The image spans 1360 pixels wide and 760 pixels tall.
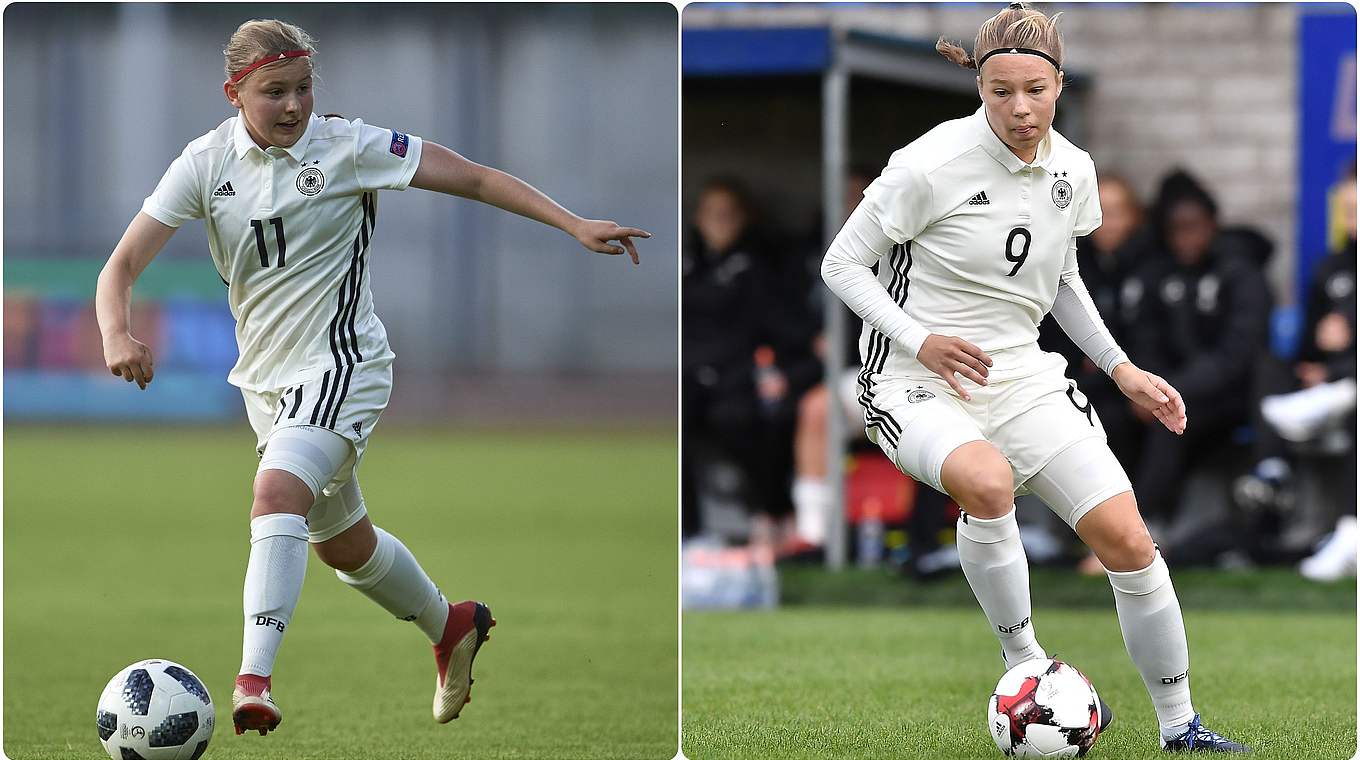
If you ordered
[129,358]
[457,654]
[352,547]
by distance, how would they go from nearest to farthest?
[129,358]
[352,547]
[457,654]

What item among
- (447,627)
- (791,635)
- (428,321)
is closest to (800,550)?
(791,635)

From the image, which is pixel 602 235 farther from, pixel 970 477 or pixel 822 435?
pixel 822 435

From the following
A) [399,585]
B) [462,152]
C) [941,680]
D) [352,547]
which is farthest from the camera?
[462,152]

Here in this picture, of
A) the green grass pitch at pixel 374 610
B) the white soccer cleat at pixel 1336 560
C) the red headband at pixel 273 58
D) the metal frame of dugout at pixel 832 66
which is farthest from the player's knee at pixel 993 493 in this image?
the white soccer cleat at pixel 1336 560

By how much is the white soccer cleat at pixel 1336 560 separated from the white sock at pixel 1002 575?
4532 mm

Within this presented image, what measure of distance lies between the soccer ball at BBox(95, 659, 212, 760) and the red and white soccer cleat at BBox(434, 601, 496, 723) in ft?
2.97

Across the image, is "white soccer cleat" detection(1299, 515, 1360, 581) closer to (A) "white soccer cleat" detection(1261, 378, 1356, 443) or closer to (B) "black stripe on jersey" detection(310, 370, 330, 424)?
(A) "white soccer cleat" detection(1261, 378, 1356, 443)

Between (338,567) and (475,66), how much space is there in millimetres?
25892

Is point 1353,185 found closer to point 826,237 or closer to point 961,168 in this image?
point 826,237

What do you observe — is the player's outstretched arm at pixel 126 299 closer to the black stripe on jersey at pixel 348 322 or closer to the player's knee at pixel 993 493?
the black stripe on jersey at pixel 348 322

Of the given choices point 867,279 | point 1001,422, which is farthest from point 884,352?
point 1001,422

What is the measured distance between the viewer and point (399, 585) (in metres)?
5.01

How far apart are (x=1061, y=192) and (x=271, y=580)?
215 centimetres

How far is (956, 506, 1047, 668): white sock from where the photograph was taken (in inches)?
167
